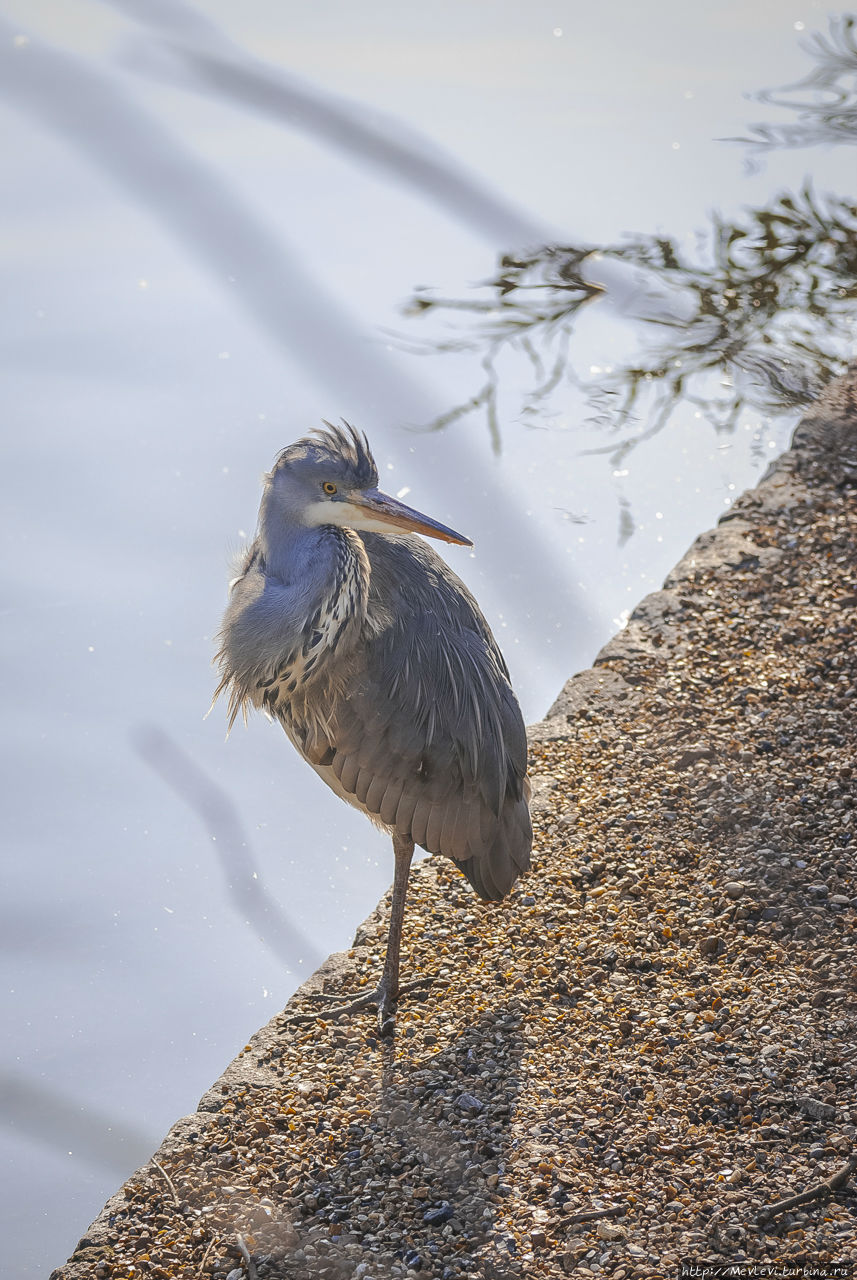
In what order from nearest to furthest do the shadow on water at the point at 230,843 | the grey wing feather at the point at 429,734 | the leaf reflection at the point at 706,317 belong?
the grey wing feather at the point at 429,734 → the shadow on water at the point at 230,843 → the leaf reflection at the point at 706,317

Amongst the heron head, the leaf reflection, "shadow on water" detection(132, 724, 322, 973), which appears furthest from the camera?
the leaf reflection

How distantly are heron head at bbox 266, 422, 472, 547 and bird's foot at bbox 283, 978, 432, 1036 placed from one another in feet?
3.26

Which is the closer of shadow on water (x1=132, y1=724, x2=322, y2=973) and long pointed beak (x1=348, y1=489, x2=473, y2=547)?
long pointed beak (x1=348, y1=489, x2=473, y2=547)

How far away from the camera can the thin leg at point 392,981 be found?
2.54 meters

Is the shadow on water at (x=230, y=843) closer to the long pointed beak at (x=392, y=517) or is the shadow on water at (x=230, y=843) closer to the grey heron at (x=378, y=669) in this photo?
the grey heron at (x=378, y=669)

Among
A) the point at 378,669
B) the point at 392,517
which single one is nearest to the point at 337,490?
the point at 392,517

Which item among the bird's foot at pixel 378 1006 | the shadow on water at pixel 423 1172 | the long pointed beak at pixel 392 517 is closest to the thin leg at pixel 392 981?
the bird's foot at pixel 378 1006

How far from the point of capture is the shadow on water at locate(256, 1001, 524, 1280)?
1.98 meters

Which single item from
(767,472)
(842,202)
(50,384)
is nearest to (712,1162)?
(767,472)

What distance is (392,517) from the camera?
237cm

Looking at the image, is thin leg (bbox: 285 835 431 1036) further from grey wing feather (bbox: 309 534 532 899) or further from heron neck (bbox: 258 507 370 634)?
heron neck (bbox: 258 507 370 634)

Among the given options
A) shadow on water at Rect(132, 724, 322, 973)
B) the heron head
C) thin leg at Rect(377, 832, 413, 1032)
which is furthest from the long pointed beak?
shadow on water at Rect(132, 724, 322, 973)

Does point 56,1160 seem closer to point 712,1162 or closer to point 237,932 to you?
point 237,932

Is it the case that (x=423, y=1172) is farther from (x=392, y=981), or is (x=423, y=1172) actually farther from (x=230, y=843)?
(x=230, y=843)
